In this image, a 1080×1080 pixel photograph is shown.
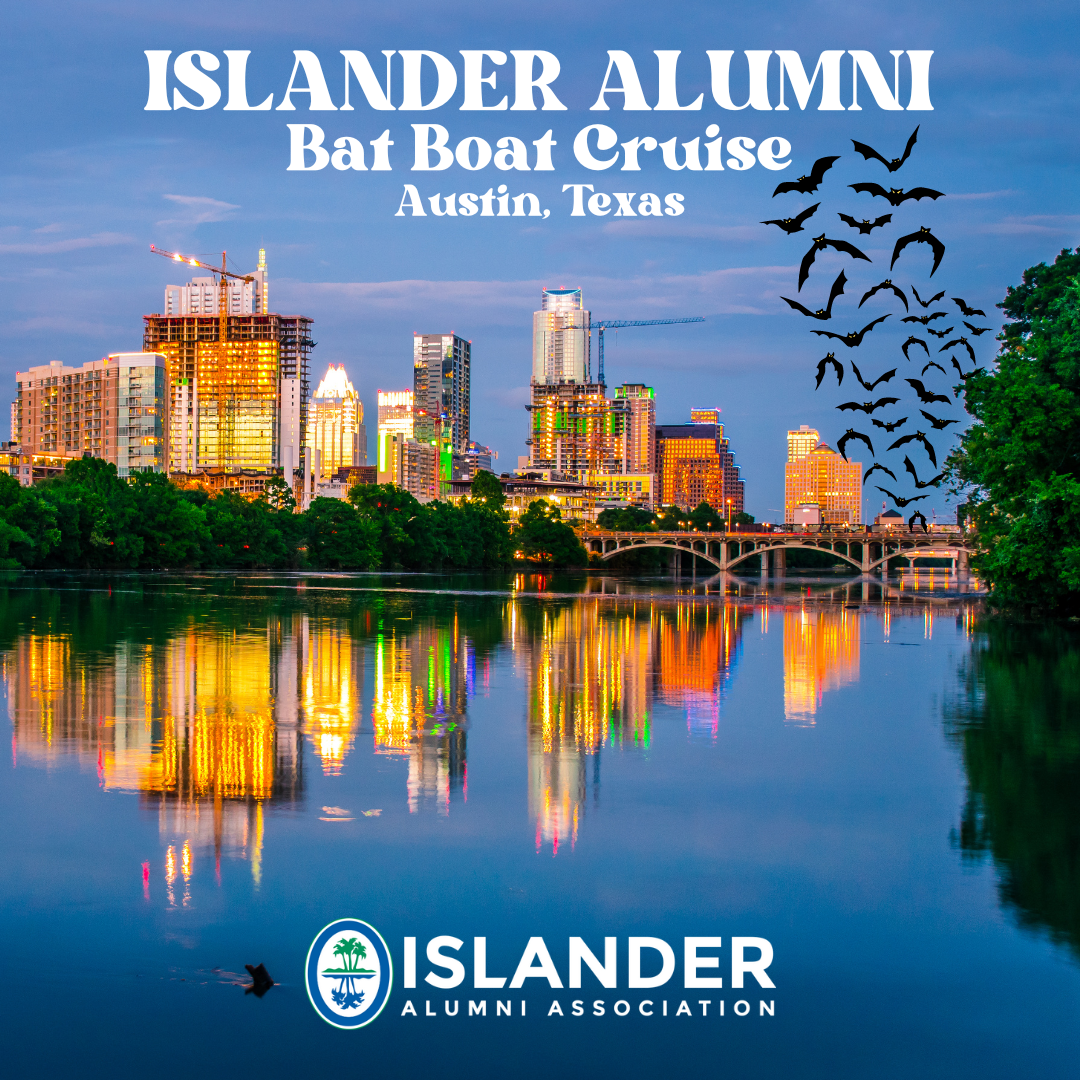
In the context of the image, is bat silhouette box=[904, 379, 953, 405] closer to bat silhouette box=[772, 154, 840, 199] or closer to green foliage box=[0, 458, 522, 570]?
bat silhouette box=[772, 154, 840, 199]

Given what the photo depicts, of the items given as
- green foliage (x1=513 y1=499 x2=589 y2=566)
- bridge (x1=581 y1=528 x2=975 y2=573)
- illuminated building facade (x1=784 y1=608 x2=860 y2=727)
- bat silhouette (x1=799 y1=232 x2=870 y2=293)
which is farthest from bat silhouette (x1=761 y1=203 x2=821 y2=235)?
green foliage (x1=513 y1=499 x2=589 y2=566)

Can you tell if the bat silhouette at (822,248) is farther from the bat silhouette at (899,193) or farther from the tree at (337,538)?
the tree at (337,538)

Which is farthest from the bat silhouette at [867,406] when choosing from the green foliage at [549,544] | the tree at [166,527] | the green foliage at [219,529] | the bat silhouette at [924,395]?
the green foliage at [549,544]

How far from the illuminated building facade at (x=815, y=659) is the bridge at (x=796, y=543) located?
49.2 m

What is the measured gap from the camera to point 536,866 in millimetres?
14320

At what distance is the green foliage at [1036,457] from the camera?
4247 cm

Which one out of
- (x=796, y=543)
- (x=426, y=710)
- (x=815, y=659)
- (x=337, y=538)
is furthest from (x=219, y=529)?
(x=426, y=710)

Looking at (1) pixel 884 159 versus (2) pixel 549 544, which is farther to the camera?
(2) pixel 549 544

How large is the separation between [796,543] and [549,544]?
45.2 meters

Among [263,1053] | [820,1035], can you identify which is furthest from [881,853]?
[263,1053]

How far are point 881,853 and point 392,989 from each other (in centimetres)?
732

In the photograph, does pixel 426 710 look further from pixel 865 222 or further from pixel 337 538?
pixel 337 538

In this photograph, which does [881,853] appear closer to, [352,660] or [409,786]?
[409,786]

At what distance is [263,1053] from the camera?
9.81 meters
